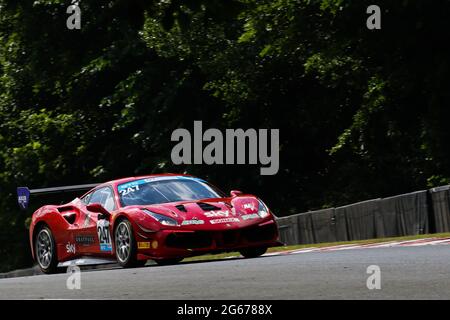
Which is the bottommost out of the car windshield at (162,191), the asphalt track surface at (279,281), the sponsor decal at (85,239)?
the asphalt track surface at (279,281)

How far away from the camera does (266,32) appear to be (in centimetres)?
2744

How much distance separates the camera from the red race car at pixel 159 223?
1354cm

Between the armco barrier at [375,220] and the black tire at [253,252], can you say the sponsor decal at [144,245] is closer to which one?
the black tire at [253,252]

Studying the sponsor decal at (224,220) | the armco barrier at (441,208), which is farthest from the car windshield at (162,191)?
the armco barrier at (441,208)

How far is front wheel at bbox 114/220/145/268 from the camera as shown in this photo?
13.7 meters

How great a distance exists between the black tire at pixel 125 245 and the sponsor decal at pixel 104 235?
231mm

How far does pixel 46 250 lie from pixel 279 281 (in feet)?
23.3

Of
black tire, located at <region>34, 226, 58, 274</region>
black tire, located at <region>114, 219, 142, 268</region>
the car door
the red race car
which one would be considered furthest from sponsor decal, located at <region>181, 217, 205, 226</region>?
black tire, located at <region>34, 226, 58, 274</region>

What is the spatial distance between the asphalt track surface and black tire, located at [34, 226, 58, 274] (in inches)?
138

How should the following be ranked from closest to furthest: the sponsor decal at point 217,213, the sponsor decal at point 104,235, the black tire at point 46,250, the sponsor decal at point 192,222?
the sponsor decal at point 192,222 → the sponsor decal at point 217,213 → the sponsor decal at point 104,235 → the black tire at point 46,250

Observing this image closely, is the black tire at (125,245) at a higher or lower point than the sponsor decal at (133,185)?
lower

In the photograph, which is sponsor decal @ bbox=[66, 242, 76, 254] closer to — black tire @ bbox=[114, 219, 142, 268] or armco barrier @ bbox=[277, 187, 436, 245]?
black tire @ bbox=[114, 219, 142, 268]

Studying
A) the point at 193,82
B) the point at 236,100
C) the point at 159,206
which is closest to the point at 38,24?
the point at 193,82
